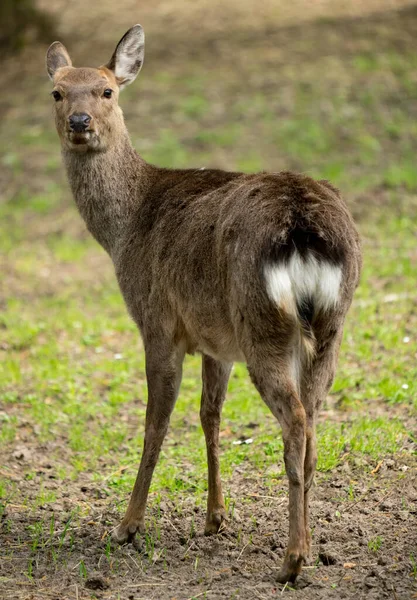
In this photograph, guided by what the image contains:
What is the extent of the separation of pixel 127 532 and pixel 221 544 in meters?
0.49

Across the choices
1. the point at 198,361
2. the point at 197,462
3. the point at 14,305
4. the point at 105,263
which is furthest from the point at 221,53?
the point at 197,462

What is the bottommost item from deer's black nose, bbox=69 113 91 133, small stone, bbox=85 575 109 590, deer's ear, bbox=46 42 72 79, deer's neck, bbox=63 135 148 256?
small stone, bbox=85 575 109 590

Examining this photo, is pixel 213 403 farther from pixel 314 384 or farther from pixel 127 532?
pixel 314 384

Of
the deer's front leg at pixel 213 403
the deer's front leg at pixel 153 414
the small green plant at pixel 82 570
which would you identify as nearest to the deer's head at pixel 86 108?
the deer's front leg at pixel 153 414

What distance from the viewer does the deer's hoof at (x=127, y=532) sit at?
15.7ft

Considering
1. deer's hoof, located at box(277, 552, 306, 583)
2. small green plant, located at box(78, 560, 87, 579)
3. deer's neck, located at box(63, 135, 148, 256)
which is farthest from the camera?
deer's neck, located at box(63, 135, 148, 256)

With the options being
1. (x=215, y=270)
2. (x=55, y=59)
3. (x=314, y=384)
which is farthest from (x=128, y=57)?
(x=314, y=384)

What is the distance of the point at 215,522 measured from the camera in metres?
4.86

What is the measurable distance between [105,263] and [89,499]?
15.4 feet

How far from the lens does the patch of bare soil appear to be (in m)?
4.14

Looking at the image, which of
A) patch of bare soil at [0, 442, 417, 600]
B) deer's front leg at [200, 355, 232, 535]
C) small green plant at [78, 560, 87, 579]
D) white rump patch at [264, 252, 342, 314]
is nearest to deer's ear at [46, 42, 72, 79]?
deer's front leg at [200, 355, 232, 535]

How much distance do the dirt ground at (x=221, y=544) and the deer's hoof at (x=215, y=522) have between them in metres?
0.04

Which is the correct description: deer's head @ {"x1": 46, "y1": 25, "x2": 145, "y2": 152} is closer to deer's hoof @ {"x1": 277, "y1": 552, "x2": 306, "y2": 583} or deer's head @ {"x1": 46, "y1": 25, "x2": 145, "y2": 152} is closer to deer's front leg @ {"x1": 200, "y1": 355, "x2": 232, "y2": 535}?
deer's front leg @ {"x1": 200, "y1": 355, "x2": 232, "y2": 535}

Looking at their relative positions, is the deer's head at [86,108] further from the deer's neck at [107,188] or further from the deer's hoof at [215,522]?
the deer's hoof at [215,522]
